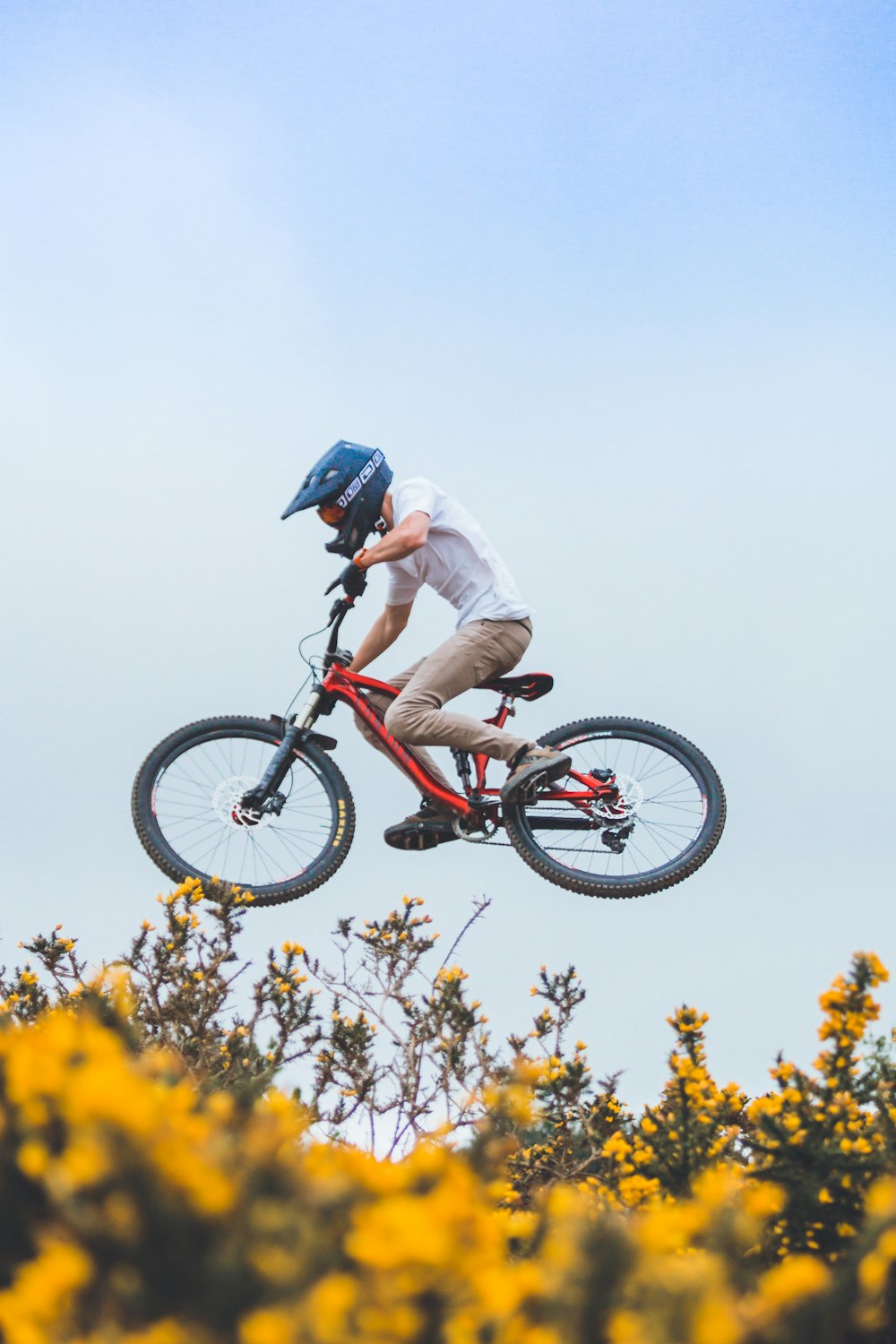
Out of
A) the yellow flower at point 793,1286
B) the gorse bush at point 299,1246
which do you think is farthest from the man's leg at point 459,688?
the yellow flower at point 793,1286

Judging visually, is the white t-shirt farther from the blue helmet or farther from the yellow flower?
the yellow flower

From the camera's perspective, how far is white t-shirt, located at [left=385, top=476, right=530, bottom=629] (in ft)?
18.4

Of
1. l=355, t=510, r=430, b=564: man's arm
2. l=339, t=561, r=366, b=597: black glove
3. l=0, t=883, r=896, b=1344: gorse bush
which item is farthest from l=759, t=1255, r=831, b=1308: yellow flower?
l=339, t=561, r=366, b=597: black glove

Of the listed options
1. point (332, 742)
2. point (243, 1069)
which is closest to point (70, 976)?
point (243, 1069)

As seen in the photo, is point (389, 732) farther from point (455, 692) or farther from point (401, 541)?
point (401, 541)

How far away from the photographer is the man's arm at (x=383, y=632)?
6062 mm

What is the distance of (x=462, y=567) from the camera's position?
18.9 feet

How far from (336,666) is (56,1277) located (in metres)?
4.67

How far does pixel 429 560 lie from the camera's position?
5.79m

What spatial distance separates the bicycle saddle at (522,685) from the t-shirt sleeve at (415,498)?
983 millimetres

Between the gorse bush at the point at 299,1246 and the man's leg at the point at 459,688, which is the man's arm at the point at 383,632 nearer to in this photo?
the man's leg at the point at 459,688

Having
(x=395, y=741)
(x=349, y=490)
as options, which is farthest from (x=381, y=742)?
(x=349, y=490)

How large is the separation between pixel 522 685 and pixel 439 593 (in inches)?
26.0

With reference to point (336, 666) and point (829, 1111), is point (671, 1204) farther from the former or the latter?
point (336, 666)
